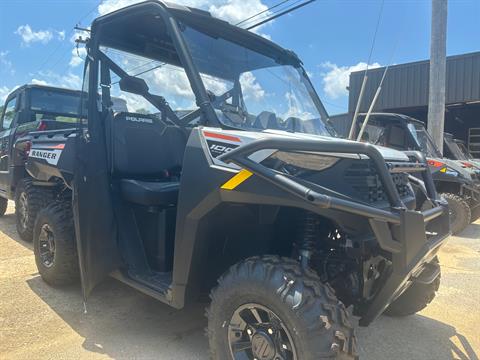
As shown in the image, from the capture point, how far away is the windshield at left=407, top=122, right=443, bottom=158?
27.3 ft

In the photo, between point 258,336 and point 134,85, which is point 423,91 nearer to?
point 134,85

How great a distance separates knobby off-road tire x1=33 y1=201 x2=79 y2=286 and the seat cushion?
3.20 ft

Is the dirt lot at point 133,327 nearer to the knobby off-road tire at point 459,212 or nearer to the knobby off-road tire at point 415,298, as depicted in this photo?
the knobby off-road tire at point 415,298

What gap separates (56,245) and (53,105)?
4.48 metres

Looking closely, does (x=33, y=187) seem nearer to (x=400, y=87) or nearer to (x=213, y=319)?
(x=213, y=319)

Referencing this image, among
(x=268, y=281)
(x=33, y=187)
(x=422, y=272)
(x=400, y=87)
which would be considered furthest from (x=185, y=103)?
(x=400, y=87)

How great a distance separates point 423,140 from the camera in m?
8.61

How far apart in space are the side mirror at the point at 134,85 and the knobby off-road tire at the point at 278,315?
179cm

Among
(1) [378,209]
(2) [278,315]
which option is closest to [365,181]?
(1) [378,209]

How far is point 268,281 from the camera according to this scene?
2363mm

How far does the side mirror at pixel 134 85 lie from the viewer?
349cm

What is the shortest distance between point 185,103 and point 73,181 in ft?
3.75

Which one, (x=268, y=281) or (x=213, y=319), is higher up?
(x=268, y=281)

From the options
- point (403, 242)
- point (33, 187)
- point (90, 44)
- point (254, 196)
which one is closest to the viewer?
point (403, 242)
